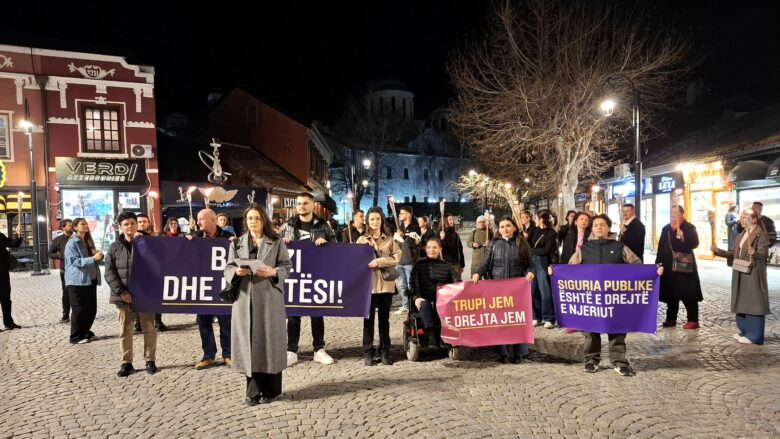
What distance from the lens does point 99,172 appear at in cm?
2039

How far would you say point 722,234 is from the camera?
711 inches

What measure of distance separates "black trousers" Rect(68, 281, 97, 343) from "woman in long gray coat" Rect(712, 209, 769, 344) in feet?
31.7

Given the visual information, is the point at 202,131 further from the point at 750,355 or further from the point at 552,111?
the point at 750,355

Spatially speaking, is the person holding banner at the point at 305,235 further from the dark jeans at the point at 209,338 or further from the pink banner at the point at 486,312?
the pink banner at the point at 486,312

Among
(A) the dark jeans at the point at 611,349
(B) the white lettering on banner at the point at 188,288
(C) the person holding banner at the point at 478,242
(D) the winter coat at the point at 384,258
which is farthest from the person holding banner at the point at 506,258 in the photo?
(C) the person holding banner at the point at 478,242

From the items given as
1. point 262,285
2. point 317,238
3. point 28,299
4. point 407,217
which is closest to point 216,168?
point 28,299

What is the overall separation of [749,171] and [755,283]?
36.9 feet

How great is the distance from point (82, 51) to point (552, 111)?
1929 cm

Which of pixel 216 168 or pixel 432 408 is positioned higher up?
Answer: pixel 216 168

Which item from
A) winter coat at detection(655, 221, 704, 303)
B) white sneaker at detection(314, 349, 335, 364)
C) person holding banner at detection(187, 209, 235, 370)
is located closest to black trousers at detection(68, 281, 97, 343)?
person holding banner at detection(187, 209, 235, 370)

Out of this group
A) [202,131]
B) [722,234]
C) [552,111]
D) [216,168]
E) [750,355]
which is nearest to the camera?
[750,355]

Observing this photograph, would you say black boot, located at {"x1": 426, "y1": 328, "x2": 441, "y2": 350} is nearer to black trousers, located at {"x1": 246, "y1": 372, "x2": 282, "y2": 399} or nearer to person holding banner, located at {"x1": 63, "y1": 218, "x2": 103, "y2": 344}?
black trousers, located at {"x1": 246, "y1": 372, "x2": 282, "y2": 399}

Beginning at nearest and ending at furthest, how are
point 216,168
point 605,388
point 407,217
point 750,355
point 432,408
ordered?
point 432,408
point 605,388
point 750,355
point 407,217
point 216,168

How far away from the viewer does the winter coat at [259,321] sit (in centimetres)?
491
